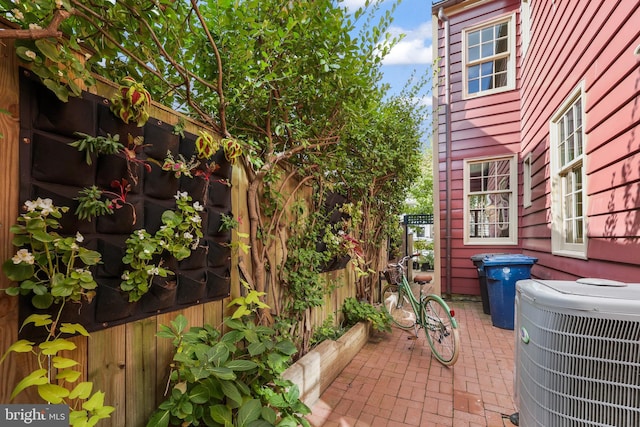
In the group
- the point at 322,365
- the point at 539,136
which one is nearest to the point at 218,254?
the point at 322,365

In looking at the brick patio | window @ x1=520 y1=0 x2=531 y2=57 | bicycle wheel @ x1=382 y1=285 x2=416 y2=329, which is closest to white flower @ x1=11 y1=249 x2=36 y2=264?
the brick patio

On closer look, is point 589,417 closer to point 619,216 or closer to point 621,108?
point 619,216

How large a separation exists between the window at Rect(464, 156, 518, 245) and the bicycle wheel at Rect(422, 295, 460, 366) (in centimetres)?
275

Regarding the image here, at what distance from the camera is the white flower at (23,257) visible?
34.9 inches

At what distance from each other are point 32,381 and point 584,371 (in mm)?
1650

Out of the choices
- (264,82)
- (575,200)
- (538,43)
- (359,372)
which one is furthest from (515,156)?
(264,82)

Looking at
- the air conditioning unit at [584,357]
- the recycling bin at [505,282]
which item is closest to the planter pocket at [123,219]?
the air conditioning unit at [584,357]

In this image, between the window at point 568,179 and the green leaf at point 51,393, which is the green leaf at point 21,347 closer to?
the green leaf at point 51,393

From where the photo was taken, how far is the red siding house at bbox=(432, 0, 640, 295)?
2.15 m

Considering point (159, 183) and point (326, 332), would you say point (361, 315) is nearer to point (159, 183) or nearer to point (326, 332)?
point (326, 332)

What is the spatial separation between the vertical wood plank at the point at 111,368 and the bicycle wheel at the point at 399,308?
2960 mm

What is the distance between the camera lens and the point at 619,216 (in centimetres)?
214

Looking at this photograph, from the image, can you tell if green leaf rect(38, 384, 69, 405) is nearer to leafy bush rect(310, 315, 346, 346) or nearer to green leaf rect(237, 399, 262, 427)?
green leaf rect(237, 399, 262, 427)

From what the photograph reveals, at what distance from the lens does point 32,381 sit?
865 millimetres
